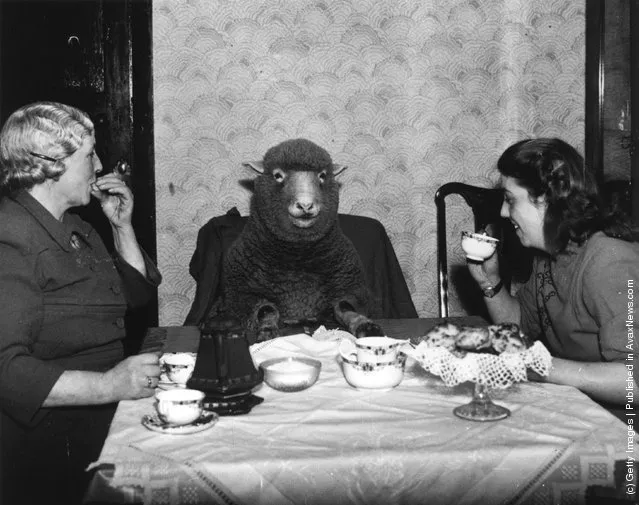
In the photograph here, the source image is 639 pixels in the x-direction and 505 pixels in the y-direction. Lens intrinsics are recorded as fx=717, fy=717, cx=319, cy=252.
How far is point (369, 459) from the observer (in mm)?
1313

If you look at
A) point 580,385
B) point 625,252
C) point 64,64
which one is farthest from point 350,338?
point 64,64

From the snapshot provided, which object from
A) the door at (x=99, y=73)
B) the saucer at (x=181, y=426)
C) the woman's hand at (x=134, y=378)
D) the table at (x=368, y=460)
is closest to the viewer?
the table at (x=368, y=460)

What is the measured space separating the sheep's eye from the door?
104 centimetres

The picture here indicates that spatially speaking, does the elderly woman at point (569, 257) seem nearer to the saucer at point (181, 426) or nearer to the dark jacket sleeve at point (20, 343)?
the saucer at point (181, 426)

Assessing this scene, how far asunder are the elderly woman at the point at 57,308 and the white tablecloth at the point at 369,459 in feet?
0.94

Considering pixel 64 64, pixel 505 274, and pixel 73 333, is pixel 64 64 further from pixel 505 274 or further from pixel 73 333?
pixel 505 274

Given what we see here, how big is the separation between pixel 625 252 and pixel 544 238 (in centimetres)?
30

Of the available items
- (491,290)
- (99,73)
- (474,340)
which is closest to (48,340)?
(474,340)

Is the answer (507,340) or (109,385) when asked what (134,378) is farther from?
(507,340)

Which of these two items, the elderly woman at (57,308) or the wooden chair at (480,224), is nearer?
the elderly woman at (57,308)

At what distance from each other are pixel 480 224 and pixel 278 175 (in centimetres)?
114

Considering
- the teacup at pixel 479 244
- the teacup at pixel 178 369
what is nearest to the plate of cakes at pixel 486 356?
the teacup at pixel 178 369

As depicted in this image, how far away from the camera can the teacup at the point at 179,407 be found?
1.45 meters

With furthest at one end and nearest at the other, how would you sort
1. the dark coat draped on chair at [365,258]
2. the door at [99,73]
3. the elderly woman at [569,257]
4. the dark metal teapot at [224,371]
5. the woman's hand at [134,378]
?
the dark coat draped on chair at [365,258] → the door at [99,73] → the elderly woman at [569,257] → the woman's hand at [134,378] → the dark metal teapot at [224,371]
